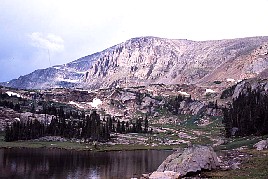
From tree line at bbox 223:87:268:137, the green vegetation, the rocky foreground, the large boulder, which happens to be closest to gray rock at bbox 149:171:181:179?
the rocky foreground

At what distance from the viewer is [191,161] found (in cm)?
6038

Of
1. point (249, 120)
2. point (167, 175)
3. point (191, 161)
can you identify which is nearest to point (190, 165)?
point (191, 161)

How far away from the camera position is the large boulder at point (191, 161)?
59716 mm

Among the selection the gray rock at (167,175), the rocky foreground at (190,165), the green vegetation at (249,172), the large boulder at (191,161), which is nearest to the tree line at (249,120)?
the rocky foreground at (190,165)

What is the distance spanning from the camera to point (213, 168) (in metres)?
62.7

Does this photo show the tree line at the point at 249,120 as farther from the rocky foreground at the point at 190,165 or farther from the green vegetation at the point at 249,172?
the green vegetation at the point at 249,172

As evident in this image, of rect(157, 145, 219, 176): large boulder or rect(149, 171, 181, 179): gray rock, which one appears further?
rect(157, 145, 219, 176): large boulder

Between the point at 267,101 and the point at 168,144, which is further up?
the point at 267,101

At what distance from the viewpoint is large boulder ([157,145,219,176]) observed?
5972 cm

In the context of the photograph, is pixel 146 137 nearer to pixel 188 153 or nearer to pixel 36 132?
pixel 36 132

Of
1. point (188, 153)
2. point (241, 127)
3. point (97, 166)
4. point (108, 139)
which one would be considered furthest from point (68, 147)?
point (188, 153)

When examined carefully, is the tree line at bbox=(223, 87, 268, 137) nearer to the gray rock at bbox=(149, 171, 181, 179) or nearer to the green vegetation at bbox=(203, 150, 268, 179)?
the green vegetation at bbox=(203, 150, 268, 179)

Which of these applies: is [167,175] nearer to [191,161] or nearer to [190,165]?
[190,165]

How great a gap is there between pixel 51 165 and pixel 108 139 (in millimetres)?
86784
